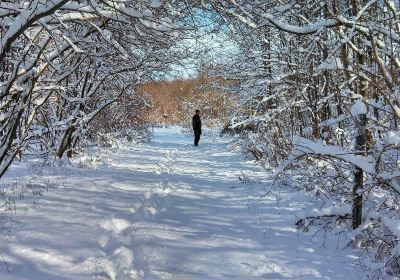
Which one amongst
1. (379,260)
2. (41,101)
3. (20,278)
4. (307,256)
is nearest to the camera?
(20,278)

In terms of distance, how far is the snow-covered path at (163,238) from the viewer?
403 centimetres

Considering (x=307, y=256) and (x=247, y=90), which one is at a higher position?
(x=247, y=90)

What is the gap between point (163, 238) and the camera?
5.14 metres

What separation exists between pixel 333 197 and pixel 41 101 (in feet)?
15.6

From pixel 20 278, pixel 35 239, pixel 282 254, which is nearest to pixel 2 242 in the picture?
pixel 35 239

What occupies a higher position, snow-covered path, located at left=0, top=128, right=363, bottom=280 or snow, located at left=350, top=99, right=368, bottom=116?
snow, located at left=350, top=99, right=368, bottom=116

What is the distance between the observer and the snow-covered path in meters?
4.03

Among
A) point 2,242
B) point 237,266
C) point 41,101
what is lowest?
point 237,266

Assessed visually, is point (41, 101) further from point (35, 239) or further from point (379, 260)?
point (379, 260)

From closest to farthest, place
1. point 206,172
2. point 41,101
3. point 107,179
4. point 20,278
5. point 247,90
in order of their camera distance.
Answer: point 20,278 < point 41,101 < point 107,179 < point 206,172 < point 247,90

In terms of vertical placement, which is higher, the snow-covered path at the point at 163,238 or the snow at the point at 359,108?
the snow at the point at 359,108

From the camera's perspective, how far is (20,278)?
3.62 m

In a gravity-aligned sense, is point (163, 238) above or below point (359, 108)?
below

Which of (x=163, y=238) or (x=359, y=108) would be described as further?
(x=163, y=238)
